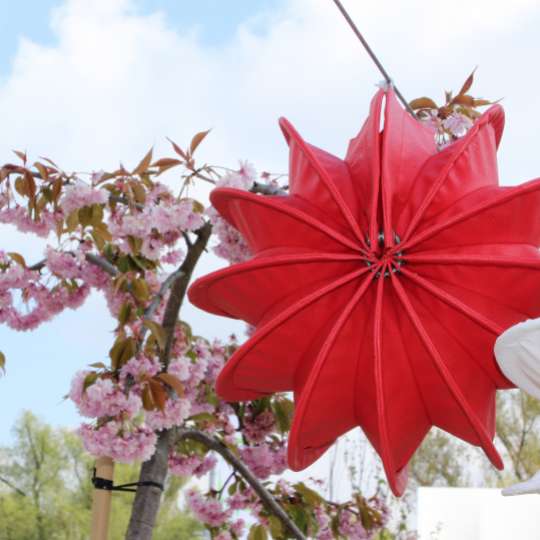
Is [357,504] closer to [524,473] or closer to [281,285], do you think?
[281,285]

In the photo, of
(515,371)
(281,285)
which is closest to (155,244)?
(281,285)

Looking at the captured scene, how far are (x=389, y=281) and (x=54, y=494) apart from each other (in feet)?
24.9

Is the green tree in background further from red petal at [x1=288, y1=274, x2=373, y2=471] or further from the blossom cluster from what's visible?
red petal at [x1=288, y1=274, x2=373, y2=471]

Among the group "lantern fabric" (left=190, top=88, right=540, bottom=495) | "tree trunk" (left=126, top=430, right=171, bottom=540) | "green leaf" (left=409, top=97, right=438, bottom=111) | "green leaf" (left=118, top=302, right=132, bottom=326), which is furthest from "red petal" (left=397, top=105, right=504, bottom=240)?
"tree trunk" (left=126, top=430, right=171, bottom=540)

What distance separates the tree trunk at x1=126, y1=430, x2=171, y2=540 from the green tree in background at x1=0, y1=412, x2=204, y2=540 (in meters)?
5.81

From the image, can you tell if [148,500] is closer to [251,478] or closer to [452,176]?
[251,478]

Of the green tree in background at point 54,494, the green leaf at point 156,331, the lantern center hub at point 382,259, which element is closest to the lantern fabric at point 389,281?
the lantern center hub at point 382,259

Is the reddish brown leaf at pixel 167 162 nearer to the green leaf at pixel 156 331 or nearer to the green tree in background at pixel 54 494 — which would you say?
the green leaf at pixel 156 331

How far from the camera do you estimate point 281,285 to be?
1.94 meters

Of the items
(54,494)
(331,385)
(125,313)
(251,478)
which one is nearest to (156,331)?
(125,313)

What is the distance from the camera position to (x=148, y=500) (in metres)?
2.71

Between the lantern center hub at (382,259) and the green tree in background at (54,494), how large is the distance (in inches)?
274

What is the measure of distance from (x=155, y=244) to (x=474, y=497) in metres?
6.82

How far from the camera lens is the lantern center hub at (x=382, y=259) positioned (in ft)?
5.98
